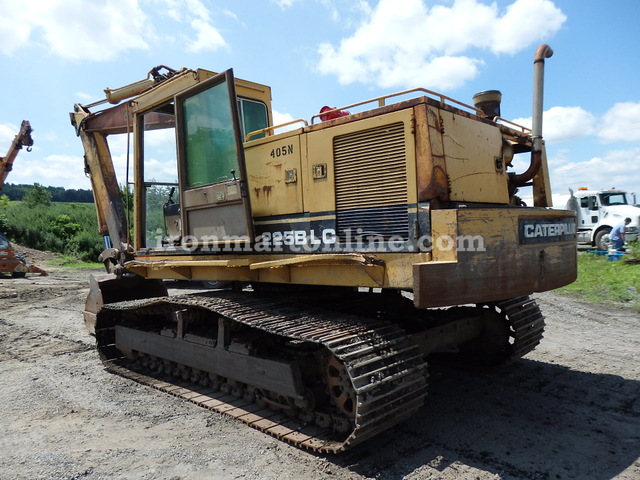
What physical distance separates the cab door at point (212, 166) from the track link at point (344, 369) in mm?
665

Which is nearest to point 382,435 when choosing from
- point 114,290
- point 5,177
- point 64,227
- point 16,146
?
point 114,290

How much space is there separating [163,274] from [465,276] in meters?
3.46

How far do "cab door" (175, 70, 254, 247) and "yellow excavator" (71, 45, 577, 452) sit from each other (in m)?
0.02

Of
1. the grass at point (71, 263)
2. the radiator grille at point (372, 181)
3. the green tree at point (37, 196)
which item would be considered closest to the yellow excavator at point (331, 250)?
the radiator grille at point (372, 181)

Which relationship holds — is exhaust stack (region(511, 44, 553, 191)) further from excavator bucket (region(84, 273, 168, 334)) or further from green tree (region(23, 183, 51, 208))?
green tree (region(23, 183, 51, 208))

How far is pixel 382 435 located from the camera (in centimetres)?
380

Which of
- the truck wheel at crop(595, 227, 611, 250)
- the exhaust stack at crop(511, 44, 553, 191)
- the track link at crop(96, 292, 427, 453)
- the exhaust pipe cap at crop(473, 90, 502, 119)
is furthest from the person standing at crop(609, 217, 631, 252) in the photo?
the track link at crop(96, 292, 427, 453)

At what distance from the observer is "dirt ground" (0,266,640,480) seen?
3.29 metres

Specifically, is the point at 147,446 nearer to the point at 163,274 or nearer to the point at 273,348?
the point at 273,348

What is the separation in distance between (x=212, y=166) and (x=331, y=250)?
146cm

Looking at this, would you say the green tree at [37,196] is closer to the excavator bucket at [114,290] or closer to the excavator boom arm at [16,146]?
the excavator boom arm at [16,146]

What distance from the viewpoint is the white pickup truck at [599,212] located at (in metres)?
18.0

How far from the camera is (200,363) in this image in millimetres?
4695

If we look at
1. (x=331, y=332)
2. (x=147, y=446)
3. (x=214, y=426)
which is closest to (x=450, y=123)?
(x=331, y=332)
